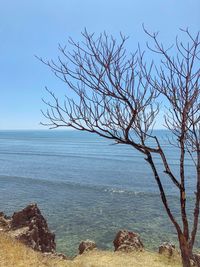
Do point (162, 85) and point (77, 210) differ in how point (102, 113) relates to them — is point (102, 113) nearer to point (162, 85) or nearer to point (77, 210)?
point (162, 85)

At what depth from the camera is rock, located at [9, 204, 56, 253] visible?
67.9 ft

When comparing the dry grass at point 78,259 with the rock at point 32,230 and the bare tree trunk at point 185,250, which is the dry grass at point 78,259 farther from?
the bare tree trunk at point 185,250

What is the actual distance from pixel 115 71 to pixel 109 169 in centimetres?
5824

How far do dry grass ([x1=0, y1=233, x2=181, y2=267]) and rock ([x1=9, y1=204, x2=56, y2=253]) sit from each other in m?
2.44

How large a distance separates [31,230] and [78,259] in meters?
3.47

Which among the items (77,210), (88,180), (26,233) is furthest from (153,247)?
(88,180)

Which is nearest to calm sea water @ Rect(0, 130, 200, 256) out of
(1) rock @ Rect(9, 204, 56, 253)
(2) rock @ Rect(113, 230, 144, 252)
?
(1) rock @ Rect(9, 204, 56, 253)

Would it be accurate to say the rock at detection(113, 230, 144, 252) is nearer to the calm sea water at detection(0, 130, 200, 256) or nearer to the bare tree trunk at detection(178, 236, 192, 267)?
the calm sea water at detection(0, 130, 200, 256)

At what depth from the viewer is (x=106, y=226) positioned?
30.0m

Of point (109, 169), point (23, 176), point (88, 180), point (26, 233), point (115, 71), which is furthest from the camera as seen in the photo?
point (109, 169)

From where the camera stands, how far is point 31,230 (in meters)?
21.7

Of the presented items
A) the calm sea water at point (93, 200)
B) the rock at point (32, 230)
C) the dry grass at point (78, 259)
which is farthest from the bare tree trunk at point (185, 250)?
the calm sea water at point (93, 200)

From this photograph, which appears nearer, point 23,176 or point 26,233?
point 26,233

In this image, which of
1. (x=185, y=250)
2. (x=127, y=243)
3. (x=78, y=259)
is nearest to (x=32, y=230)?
(x=78, y=259)
